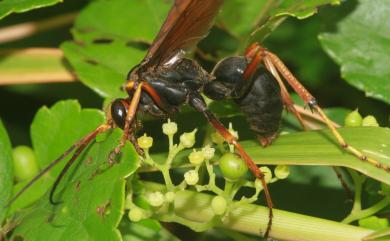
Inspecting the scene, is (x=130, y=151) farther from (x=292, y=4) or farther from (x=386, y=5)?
(x=386, y=5)

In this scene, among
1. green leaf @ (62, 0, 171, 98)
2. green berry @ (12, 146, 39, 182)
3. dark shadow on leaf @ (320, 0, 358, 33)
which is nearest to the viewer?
green berry @ (12, 146, 39, 182)

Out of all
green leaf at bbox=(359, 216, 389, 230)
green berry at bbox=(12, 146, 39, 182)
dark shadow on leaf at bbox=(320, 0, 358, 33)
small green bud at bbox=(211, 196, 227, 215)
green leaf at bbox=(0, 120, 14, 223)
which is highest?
dark shadow on leaf at bbox=(320, 0, 358, 33)

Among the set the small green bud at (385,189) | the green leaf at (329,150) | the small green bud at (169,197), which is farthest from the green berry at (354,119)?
the small green bud at (169,197)

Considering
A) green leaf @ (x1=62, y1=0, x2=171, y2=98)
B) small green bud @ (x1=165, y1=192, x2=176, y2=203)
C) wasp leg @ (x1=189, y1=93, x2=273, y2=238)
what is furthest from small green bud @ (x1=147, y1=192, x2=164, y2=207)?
green leaf @ (x1=62, y1=0, x2=171, y2=98)

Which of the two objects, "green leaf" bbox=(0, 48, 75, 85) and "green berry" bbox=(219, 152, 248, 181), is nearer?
"green berry" bbox=(219, 152, 248, 181)

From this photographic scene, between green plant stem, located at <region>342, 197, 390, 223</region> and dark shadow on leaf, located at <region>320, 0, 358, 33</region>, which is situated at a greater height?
dark shadow on leaf, located at <region>320, 0, 358, 33</region>

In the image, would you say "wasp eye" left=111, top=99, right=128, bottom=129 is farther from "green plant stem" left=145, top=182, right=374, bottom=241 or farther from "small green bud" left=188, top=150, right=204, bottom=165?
"small green bud" left=188, top=150, right=204, bottom=165

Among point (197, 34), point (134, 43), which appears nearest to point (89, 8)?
point (134, 43)
